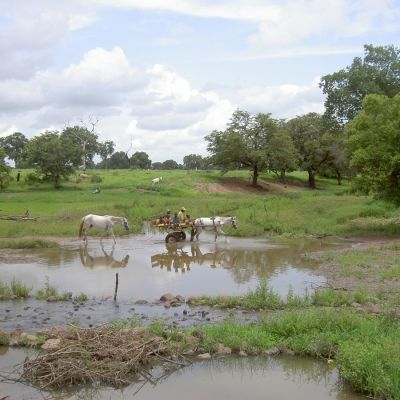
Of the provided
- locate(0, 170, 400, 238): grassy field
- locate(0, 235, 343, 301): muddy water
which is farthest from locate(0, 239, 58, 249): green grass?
locate(0, 170, 400, 238): grassy field

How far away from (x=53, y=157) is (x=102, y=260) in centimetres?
3328

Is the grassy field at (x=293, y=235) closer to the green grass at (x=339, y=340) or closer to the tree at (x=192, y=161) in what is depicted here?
the green grass at (x=339, y=340)

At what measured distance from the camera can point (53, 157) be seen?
172 ft

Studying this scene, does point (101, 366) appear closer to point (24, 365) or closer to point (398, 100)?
point (24, 365)

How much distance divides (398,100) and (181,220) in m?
13.1

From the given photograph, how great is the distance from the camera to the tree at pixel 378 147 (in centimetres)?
2720

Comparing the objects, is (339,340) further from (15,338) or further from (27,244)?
(27,244)

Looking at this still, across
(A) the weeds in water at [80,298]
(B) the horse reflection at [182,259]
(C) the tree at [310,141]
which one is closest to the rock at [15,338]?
(A) the weeds in water at [80,298]

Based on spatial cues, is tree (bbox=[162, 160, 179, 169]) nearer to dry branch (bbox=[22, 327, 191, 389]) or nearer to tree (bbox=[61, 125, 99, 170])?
tree (bbox=[61, 125, 99, 170])

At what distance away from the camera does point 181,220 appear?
27.2 m

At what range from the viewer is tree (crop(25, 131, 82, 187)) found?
52750 millimetres

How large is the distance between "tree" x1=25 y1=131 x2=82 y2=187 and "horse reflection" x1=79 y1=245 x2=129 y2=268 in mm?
31279

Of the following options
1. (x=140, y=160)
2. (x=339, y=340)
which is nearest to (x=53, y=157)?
(x=339, y=340)

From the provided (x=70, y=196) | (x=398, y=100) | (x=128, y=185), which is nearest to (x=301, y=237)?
(x=398, y=100)
